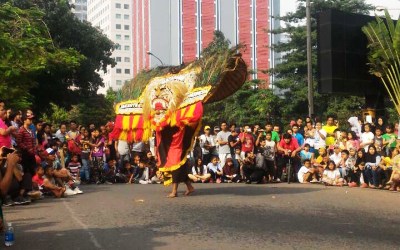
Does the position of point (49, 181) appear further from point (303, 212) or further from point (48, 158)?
point (303, 212)

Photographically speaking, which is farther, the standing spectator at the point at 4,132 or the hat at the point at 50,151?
the hat at the point at 50,151

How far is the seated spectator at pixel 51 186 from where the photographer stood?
11.8 meters

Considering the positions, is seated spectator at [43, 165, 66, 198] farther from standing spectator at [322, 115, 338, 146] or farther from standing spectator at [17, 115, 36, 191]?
standing spectator at [322, 115, 338, 146]

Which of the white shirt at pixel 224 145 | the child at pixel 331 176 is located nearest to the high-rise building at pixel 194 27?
the white shirt at pixel 224 145

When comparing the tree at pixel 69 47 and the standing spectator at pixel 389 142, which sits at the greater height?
the tree at pixel 69 47

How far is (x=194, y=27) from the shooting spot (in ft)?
338

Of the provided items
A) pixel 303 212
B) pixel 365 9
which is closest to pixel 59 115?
Answer: pixel 365 9

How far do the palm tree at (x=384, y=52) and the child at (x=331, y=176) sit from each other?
16.6 ft

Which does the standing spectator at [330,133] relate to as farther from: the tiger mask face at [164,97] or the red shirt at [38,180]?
the red shirt at [38,180]

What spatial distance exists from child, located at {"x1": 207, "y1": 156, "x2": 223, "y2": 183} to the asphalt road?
13.4 ft

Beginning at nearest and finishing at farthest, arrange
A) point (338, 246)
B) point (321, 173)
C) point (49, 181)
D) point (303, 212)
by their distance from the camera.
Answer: point (338, 246) → point (303, 212) → point (49, 181) → point (321, 173)

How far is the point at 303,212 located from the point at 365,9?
32008 millimetres

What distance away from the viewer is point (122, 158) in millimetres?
16547

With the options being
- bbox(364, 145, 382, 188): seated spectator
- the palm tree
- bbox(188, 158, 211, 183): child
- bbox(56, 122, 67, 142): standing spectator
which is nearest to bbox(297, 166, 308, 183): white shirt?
bbox(364, 145, 382, 188): seated spectator
